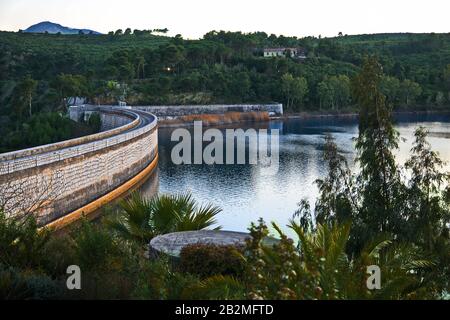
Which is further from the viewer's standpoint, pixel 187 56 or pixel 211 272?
pixel 187 56

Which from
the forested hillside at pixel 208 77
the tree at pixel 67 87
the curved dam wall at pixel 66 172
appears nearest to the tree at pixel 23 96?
the forested hillside at pixel 208 77

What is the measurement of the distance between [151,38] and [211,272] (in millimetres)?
167950

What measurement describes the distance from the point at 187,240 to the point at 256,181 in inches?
1102

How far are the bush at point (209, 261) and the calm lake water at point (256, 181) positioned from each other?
9.08 m

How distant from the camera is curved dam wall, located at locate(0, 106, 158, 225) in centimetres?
2445

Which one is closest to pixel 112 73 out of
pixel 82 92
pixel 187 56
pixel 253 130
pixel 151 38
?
pixel 82 92

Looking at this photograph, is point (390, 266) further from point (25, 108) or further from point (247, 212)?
point (25, 108)

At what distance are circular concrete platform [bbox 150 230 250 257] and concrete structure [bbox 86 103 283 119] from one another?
2740 inches

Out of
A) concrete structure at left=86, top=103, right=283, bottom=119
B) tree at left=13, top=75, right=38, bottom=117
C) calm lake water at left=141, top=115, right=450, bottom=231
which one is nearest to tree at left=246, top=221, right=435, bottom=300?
→ calm lake water at left=141, top=115, right=450, bottom=231

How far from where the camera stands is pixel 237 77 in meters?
99.0

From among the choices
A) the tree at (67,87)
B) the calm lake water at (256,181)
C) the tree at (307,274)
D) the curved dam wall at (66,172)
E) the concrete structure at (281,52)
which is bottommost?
the calm lake water at (256,181)

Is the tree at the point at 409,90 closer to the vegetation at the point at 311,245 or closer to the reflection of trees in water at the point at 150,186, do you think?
the reflection of trees in water at the point at 150,186

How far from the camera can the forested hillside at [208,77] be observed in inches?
3479
